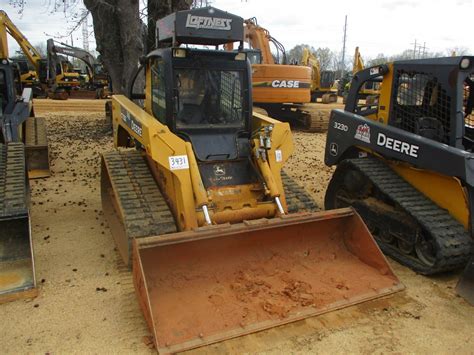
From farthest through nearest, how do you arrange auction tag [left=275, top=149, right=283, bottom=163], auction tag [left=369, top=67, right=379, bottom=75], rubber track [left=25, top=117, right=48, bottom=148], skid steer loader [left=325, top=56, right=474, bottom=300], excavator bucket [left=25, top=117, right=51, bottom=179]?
rubber track [left=25, top=117, right=48, bottom=148], excavator bucket [left=25, top=117, right=51, bottom=179], auction tag [left=369, top=67, right=379, bottom=75], auction tag [left=275, top=149, right=283, bottom=163], skid steer loader [left=325, top=56, right=474, bottom=300]

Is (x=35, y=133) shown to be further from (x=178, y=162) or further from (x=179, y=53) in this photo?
(x=178, y=162)

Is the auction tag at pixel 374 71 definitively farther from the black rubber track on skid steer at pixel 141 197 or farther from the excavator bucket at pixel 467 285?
the excavator bucket at pixel 467 285

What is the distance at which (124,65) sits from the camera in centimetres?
1030

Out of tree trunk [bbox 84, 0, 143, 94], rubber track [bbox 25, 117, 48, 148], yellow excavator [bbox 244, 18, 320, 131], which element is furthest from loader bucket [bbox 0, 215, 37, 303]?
yellow excavator [bbox 244, 18, 320, 131]

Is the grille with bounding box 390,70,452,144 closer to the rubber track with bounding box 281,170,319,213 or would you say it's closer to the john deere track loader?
the rubber track with bounding box 281,170,319,213

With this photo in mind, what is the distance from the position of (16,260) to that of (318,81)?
64.1ft

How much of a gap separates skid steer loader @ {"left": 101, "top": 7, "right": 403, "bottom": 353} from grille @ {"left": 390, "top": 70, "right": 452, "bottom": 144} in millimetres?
1288

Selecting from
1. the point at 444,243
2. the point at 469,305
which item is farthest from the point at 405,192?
the point at 469,305

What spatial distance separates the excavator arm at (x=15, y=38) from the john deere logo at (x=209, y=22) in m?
5.73

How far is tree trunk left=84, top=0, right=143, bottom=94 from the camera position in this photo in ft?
31.6

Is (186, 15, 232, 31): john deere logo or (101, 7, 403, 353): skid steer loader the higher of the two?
(186, 15, 232, 31): john deere logo

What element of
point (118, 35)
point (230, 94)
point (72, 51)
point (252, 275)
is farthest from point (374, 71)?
point (72, 51)

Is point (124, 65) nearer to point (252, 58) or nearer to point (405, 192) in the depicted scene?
point (252, 58)

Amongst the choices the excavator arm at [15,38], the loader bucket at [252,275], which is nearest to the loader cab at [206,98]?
the loader bucket at [252,275]
